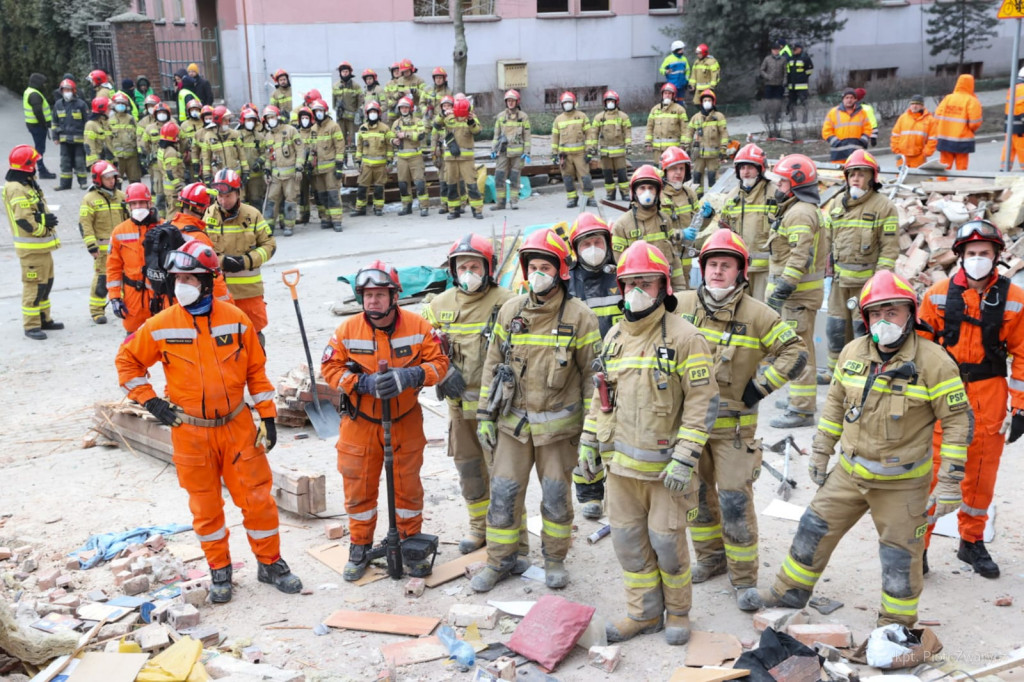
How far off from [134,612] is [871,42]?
1175 inches

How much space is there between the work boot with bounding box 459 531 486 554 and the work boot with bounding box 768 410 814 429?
11.1 ft

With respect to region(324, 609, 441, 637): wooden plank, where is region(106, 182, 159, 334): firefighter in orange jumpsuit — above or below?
above

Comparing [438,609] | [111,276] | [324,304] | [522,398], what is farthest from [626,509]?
[324,304]

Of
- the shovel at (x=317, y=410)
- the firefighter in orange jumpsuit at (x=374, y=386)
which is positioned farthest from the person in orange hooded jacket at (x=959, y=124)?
the firefighter in orange jumpsuit at (x=374, y=386)

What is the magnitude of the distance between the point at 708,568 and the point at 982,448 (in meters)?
1.84

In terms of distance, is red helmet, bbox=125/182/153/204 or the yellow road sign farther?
the yellow road sign

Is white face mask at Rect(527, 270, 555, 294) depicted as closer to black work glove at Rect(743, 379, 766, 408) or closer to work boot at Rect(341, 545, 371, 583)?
black work glove at Rect(743, 379, 766, 408)

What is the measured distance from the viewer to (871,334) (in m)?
5.73

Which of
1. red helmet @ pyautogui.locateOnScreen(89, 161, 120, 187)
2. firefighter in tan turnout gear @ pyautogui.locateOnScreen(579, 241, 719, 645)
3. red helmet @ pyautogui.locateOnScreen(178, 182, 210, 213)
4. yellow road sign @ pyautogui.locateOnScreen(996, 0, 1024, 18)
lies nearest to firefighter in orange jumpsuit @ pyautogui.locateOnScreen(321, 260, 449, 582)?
firefighter in tan turnout gear @ pyautogui.locateOnScreen(579, 241, 719, 645)

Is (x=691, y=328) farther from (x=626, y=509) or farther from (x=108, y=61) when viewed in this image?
(x=108, y=61)

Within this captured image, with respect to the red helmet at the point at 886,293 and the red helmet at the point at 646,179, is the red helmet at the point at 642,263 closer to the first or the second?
the red helmet at the point at 886,293

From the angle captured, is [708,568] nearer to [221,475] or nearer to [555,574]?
[555,574]

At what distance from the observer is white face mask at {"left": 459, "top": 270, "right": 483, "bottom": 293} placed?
6684 millimetres

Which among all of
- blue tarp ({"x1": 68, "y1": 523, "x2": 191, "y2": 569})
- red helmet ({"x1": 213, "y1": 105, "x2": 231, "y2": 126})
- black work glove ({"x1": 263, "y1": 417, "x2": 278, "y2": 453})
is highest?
red helmet ({"x1": 213, "y1": 105, "x2": 231, "y2": 126})
